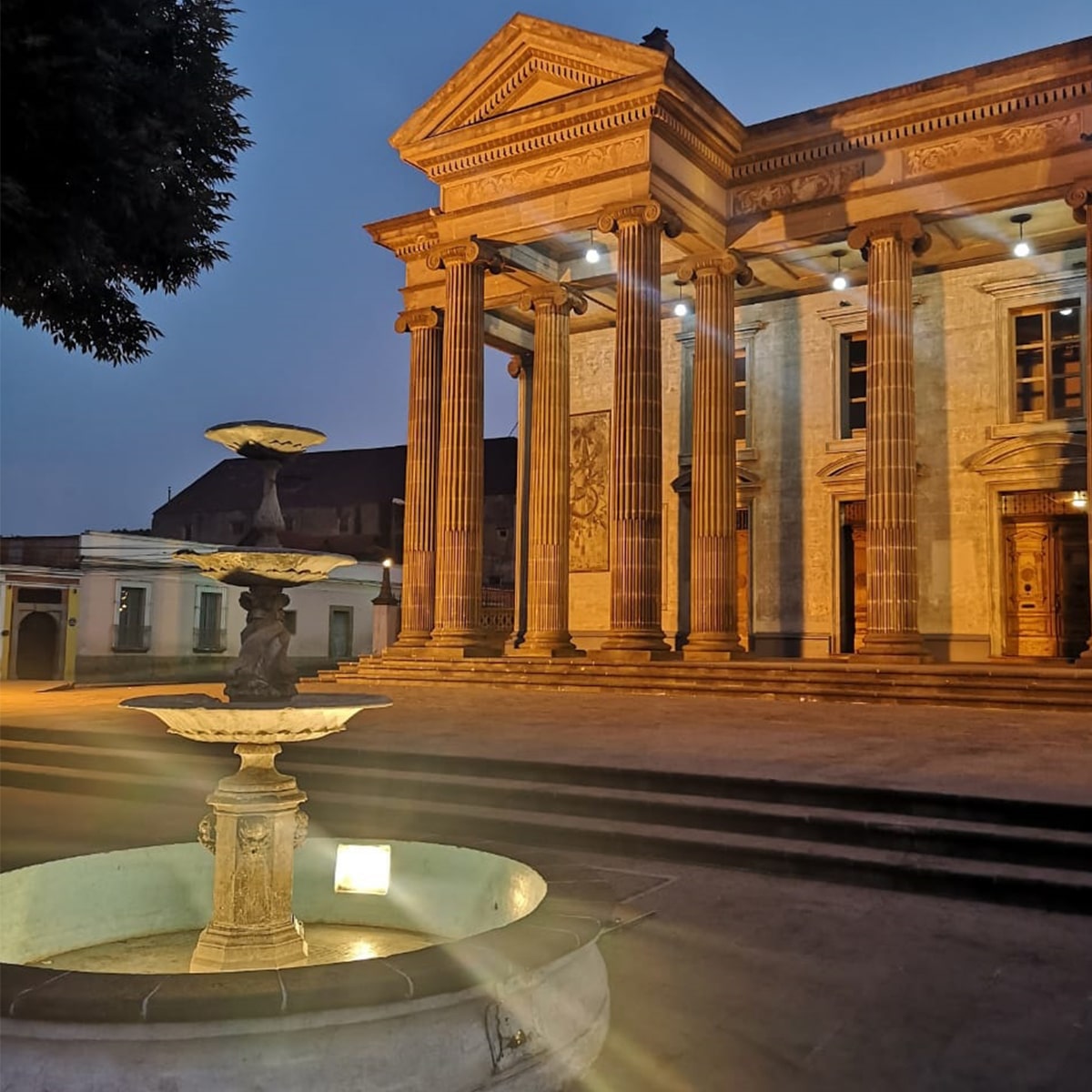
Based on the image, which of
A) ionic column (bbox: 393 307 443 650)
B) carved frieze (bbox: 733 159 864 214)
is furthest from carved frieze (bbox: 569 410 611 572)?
carved frieze (bbox: 733 159 864 214)

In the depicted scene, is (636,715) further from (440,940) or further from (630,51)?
(630,51)

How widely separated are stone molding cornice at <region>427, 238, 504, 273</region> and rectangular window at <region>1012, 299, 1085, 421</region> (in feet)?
31.3

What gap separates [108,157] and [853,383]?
17.0m

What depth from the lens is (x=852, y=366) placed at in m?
20.8

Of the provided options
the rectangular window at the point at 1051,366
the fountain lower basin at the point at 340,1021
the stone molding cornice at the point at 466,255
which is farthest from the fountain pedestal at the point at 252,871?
the rectangular window at the point at 1051,366

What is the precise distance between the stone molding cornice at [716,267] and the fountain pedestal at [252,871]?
14908 mm

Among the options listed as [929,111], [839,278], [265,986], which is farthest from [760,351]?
[265,986]

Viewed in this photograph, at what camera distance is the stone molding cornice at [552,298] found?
2073cm

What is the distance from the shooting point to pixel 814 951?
5.03 meters

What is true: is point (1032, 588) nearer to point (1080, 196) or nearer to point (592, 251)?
point (1080, 196)

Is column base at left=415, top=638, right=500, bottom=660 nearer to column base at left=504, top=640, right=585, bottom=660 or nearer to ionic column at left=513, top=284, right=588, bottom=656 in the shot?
column base at left=504, top=640, right=585, bottom=660

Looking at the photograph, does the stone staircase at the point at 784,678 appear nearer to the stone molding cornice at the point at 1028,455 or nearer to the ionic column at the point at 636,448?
the ionic column at the point at 636,448

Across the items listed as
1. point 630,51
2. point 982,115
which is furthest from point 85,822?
point 982,115

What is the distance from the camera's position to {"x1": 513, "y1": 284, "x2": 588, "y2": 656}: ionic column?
18.5 metres
